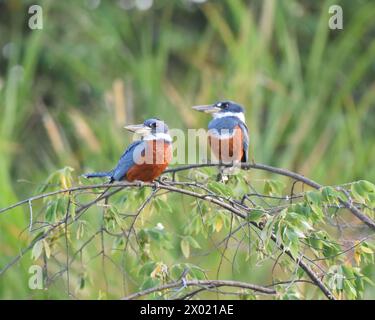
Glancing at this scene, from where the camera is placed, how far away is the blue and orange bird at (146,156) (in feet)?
14.3

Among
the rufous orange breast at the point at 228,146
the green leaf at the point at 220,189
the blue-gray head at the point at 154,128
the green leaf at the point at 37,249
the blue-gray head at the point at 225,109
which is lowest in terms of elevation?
the green leaf at the point at 37,249

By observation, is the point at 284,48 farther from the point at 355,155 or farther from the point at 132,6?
the point at 132,6

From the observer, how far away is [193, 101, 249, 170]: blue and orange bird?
5.14 metres

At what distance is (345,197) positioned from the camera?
10.3 ft

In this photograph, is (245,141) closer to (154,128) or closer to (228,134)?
(228,134)

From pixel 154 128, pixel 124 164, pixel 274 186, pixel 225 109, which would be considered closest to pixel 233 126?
pixel 225 109

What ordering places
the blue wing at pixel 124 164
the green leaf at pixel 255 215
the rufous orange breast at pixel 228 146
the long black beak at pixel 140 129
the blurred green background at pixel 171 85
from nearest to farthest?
the green leaf at pixel 255 215, the long black beak at pixel 140 129, the blue wing at pixel 124 164, the rufous orange breast at pixel 228 146, the blurred green background at pixel 171 85

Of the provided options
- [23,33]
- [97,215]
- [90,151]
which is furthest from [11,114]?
[23,33]

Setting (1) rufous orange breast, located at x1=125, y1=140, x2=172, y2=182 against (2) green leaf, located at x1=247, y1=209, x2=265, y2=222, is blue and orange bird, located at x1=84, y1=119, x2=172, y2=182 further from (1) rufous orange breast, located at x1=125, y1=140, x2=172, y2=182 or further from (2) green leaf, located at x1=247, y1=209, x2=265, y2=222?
(2) green leaf, located at x1=247, y1=209, x2=265, y2=222

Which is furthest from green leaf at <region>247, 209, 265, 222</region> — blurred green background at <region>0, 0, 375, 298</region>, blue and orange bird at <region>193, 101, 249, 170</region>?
blurred green background at <region>0, 0, 375, 298</region>

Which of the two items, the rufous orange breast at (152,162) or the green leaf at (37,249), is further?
the rufous orange breast at (152,162)

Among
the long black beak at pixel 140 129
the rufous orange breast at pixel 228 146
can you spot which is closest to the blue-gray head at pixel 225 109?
the rufous orange breast at pixel 228 146

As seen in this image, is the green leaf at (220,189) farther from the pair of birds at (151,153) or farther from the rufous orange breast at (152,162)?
the rufous orange breast at (152,162)

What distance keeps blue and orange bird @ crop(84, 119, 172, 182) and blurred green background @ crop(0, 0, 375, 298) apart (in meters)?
1.29
